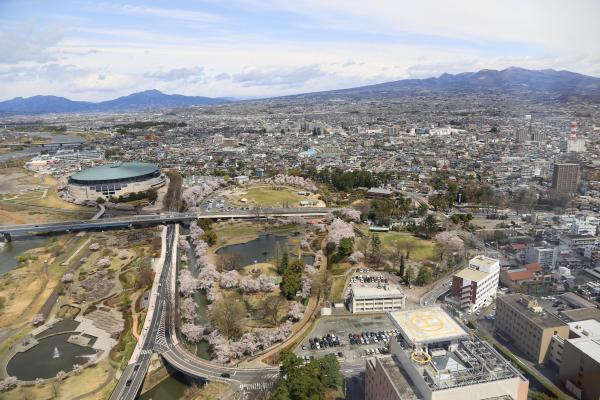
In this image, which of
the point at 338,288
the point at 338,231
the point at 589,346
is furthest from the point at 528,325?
the point at 338,231

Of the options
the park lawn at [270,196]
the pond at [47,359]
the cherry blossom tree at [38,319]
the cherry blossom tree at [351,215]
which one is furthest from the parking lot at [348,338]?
the park lawn at [270,196]

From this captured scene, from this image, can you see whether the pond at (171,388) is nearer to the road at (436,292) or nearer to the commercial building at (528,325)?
the road at (436,292)

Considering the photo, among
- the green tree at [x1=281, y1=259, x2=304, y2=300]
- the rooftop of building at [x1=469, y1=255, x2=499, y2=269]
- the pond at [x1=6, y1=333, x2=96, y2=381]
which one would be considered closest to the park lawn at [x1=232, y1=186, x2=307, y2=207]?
the green tree at [x1=281, y1=259, x2=304, y2=300]

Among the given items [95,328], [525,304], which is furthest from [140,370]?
[525,304]

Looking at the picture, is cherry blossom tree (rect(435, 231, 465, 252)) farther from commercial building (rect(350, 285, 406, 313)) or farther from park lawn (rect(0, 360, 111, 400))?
park lawn (rect(0, 360, 111, 400))

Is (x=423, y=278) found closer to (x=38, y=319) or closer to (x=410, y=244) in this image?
(x=410, y=244)

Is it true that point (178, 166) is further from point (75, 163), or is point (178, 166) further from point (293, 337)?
point (293, 337)
